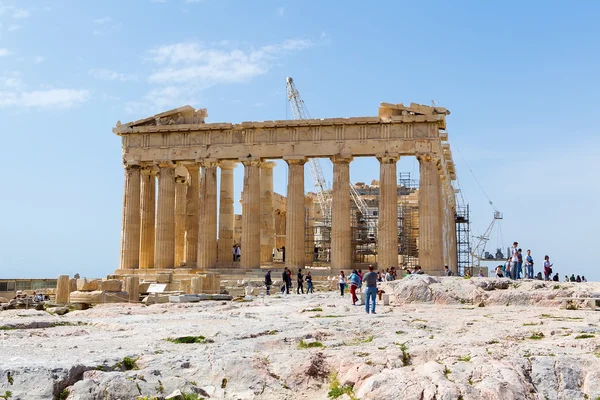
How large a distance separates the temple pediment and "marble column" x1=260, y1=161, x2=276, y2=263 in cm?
605

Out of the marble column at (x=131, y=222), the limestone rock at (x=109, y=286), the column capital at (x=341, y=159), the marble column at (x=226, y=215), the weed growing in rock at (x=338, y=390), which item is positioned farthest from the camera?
the marble column at (x=226, y=215)

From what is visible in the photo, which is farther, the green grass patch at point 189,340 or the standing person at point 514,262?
the standing person at point 514,262

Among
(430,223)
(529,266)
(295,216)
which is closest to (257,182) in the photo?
(295,216)

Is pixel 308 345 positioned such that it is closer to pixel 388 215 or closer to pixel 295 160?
pixel 388 215

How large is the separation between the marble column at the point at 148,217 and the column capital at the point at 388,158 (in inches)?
575

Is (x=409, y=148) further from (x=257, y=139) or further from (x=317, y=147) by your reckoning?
(x=257, y=139)

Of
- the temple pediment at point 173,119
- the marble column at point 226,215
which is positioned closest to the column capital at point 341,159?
the marble column at point 226,215

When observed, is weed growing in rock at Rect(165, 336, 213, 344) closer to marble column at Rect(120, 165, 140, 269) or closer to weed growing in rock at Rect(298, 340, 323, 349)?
weed growing in rock at Rect(298, 340, 323, 349)

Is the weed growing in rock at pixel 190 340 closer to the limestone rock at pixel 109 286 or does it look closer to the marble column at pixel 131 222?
the limestone rock at pixel 109 286

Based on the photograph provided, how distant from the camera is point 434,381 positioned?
9867 millimetres

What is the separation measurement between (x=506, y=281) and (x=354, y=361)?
11.8m

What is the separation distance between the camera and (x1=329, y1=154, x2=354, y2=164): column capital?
42.0 meters

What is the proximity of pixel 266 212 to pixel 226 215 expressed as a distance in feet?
10.8

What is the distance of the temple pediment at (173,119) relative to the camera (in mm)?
45469
